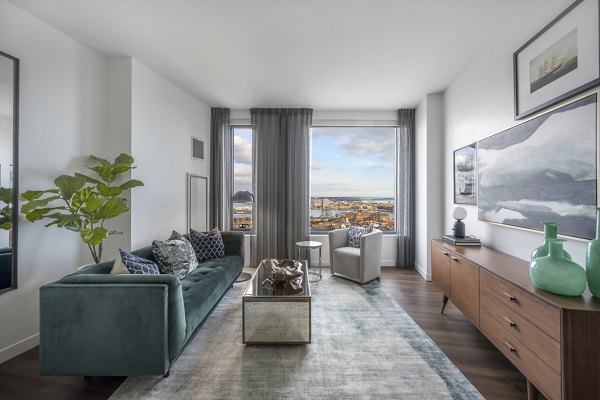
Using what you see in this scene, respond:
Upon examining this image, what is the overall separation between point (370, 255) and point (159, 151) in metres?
3.21

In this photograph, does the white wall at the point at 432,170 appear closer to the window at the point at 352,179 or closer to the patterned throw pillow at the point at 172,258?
the window at the point at 352,179

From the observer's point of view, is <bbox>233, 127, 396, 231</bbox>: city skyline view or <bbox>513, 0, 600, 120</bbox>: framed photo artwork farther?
<bbox>233, 127, 396, 231</bbox>: city skyline view

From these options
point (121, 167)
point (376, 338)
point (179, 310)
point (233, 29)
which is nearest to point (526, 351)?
point (376, 338)

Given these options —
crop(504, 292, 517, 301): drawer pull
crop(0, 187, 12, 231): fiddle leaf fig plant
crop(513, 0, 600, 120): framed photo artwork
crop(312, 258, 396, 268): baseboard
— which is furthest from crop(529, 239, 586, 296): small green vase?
crop(0, 187, 12, 231): fiddle leaf fig plant

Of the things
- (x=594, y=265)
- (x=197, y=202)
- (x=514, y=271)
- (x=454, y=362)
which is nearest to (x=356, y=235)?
Result: (x=454, y=362)

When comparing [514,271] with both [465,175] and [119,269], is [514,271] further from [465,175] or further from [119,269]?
[119,269]

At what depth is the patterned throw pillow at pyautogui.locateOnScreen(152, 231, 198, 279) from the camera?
2770 millimetres

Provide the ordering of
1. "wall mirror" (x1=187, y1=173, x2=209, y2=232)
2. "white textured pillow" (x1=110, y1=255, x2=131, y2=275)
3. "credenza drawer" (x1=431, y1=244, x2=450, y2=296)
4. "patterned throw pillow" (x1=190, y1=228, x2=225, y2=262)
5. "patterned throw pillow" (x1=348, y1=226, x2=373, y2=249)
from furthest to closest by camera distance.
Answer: "patterned throw pillow" (x1=348, y1=226, x2=373, y2=249) < "wall mirror" (x1=187, y1=173, x2=209, y2=232) < "patterned throw pillow" (x1=190, y1=228, x2=225, y2=262) < "credenza drawer" (x1=431, y1=244, x2=450, y2=296) < "white textured pillow" (x1=110, y1=255, x2=131, y2=275)

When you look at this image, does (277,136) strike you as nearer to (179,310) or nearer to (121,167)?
(121,167)

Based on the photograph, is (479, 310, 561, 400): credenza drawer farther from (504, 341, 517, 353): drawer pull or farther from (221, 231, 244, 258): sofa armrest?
(221, 231, 244, 258): sofa armrest

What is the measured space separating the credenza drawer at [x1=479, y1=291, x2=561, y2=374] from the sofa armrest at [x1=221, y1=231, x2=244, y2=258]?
2.82m

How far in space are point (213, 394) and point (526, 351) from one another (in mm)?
1908

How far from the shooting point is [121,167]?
263 cm

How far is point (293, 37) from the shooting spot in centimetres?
262
